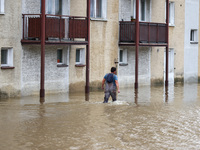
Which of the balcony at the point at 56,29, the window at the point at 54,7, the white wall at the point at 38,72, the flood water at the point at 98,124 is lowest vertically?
the flood water at the point at 98,124

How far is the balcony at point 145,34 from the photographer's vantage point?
2767 cm

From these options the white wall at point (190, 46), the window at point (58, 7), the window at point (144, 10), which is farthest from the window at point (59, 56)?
the white wall at point (190, 46)

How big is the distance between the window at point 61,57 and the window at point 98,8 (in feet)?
9.27

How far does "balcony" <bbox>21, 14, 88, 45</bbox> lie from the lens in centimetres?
2180

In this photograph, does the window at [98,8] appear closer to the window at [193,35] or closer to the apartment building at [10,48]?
the apartment building at [10,48]

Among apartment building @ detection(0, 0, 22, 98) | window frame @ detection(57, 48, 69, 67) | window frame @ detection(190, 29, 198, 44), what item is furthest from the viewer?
window frame @ detection(190, 29, 198, 44)

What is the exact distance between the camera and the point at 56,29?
22.6 m

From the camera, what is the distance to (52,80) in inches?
941

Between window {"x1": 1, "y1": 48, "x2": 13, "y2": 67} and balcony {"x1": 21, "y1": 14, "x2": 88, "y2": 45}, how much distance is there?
71 cm

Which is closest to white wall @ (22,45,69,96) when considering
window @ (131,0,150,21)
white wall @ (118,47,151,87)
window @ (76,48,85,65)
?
window @ (76,48,85,65)

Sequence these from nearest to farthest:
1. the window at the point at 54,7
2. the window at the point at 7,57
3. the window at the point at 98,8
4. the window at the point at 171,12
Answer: the window at the point at 7,57 < the window at the point at 54,7 < the window at the point at 98,8 < the window at the point at 171,12

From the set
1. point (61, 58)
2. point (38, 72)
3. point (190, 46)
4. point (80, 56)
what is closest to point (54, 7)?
point (61, 58)

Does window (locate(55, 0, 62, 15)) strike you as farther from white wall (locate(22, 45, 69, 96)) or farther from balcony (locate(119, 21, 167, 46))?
balcony (locate(119, 21, 167, 46))

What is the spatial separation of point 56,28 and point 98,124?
8.58 metres
